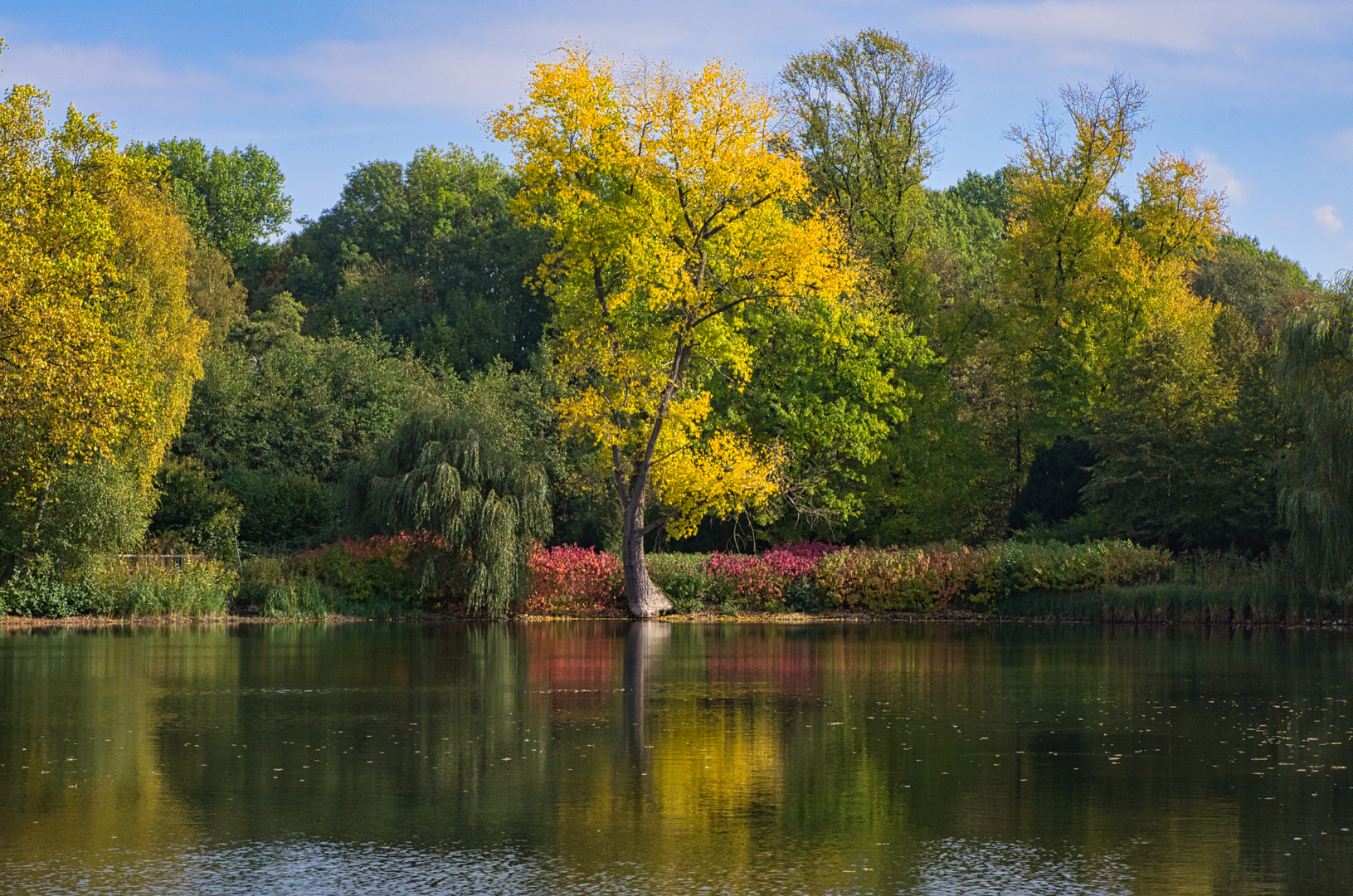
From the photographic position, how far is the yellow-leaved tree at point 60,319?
2489cm

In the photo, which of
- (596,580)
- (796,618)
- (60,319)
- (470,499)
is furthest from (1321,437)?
(60,319)

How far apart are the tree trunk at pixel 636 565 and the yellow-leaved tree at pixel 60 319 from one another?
38.2 feet

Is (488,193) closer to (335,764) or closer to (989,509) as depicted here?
(989,509)

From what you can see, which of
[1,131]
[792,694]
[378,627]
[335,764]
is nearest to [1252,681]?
[792,694]

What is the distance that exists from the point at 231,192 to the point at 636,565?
47.0 m

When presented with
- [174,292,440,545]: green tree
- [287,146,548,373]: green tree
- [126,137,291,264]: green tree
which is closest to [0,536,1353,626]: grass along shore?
[174,292,440,545]: green tree

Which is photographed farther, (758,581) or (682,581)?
(682,581)

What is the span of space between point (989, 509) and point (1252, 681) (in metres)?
26.3

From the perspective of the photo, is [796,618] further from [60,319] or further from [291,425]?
[291,425]

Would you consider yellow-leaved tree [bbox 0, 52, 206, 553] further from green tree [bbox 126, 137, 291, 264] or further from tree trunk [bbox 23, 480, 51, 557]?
green tree [bbox 126, 137, 291, 264]

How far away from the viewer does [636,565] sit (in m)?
34.6

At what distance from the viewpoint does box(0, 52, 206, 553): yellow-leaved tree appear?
2489 cm

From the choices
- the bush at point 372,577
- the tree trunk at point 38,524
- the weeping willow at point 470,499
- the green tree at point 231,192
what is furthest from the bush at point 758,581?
the green tree at point 231,192

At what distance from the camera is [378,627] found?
30.8m
